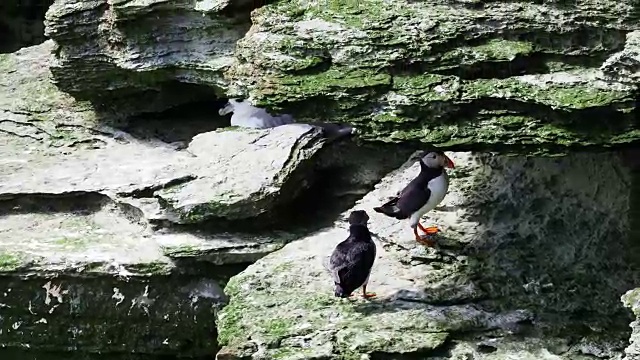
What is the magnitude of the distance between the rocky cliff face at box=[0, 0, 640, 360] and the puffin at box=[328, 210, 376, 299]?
174mm

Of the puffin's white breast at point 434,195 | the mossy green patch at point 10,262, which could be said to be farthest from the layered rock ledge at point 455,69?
the mossy green patch at point 10,262

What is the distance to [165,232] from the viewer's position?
6746mm

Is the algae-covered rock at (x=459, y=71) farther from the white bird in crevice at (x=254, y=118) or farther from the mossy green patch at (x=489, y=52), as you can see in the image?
the white bird in crevice at (x=254, y=118)

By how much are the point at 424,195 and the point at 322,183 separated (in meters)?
1.41

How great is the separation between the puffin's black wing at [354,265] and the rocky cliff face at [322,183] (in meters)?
0.20

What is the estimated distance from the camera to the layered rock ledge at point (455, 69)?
5008 mm

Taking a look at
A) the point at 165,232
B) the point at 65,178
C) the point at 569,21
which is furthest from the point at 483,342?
the point at 65,178

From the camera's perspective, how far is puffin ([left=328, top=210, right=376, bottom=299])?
5.40m

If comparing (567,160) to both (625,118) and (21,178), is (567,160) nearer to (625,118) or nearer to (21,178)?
(625,118)

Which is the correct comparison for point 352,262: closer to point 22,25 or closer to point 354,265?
point 354,265

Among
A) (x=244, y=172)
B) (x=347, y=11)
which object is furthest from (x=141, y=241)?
(x=347, y=11)

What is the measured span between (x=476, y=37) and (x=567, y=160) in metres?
1.30

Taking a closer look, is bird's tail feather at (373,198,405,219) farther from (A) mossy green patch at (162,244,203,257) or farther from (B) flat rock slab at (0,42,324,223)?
(A) mossy green patch at (162,244,203,257)

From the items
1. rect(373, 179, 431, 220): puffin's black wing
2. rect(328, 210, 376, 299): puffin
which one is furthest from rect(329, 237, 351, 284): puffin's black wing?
rect(373, 179, 431, 220): puffin's black wing
